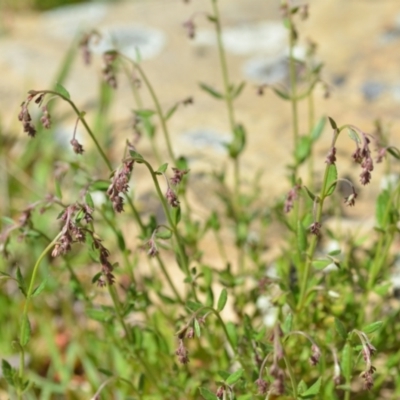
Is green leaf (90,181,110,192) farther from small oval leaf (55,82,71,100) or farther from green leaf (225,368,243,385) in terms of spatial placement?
green leaf (225,368,243,385)

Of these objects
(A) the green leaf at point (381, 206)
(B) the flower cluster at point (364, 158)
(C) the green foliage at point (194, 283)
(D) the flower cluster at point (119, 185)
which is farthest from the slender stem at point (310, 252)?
(D) the flower cluster at point (119, 185)

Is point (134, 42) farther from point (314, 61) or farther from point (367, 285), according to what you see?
point (367, 285)

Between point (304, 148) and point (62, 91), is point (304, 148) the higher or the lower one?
the lower one

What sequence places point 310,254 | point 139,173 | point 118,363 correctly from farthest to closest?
point 139,173 < point 118,363 < point 310,254

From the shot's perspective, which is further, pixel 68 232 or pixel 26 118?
pixel 26 118

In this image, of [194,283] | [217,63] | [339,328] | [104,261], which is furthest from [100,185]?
[217,63]

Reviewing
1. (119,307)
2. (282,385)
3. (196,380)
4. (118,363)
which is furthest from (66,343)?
(282,385)

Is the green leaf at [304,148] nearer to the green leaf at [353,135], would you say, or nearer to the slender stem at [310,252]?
the slender stem at [310,252]

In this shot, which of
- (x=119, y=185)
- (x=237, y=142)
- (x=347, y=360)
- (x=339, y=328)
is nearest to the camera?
(x=119, y=185)

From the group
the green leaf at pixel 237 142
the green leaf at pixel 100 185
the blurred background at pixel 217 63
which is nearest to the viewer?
the green leaf at pixel 100 185

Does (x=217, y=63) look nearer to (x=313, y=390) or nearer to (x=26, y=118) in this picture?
(x=26, y=118)

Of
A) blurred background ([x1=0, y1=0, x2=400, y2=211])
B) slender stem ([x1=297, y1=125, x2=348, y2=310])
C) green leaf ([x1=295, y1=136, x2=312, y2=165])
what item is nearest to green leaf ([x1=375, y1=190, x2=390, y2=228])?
slender stem ([x1=297, y1=125, x2=348, y2=310])
